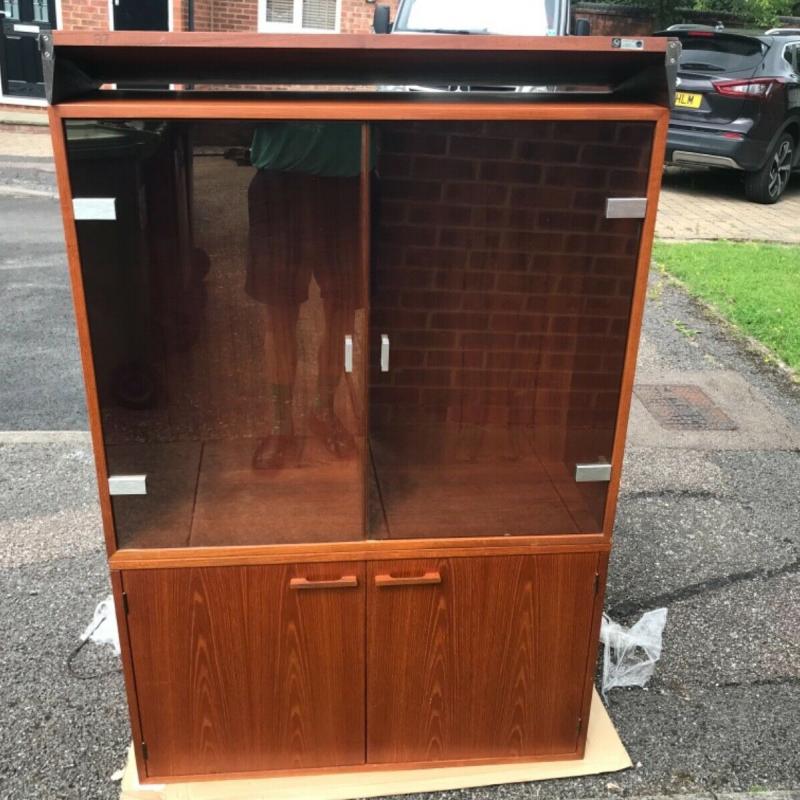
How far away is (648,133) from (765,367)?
4.05m

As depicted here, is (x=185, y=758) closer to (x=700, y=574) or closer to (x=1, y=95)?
(x=700, y=574)

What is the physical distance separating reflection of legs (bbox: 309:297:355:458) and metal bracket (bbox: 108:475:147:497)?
50 cm

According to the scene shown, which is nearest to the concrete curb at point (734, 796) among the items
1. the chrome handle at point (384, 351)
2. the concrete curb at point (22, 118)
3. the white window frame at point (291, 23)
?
the chrome handle at point (384, 351)

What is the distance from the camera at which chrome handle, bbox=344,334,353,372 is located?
2098 mm

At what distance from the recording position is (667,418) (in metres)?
4.73

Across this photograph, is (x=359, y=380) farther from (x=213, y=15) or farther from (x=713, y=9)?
(x=713, y=9)

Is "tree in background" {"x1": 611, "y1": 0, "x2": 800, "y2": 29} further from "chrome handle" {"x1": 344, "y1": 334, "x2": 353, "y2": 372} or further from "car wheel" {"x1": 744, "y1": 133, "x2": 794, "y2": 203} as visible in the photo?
"chrome handle" {"x1": 344, "y1": 334, "x2": 353, "y2": 372}

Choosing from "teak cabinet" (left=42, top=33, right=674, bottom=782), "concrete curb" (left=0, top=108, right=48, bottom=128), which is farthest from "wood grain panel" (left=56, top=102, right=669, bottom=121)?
"concrete curb" (left=0, top=108, right=48, bottom=128)

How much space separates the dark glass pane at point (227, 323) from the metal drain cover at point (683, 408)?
2859mm

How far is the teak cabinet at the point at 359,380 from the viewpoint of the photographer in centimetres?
188

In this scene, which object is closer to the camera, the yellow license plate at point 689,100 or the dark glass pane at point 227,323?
the dark glass pane at point 227,323

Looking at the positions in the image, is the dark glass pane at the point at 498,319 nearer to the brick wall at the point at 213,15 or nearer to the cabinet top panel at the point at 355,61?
the cabinet top panel at the point at 355,61

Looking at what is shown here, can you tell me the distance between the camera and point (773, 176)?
9.46 metres

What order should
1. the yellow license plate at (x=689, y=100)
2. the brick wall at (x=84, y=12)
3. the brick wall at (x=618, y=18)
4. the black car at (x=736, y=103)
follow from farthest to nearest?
the brick wall at (x=618, y=18) < the brick wall at (x=84, y=12) < the yellow license plate at (x=689, y=100) < the black car at (x=736, y=103)
